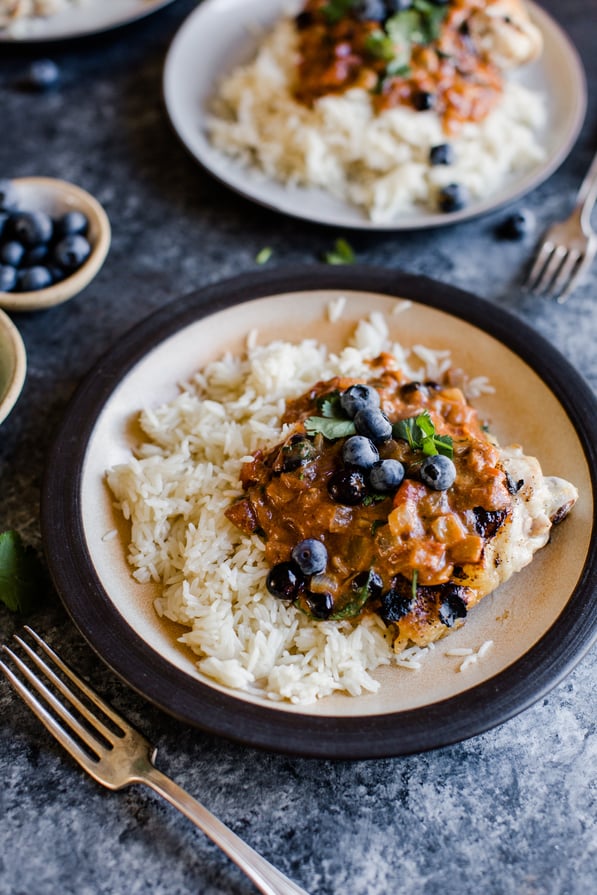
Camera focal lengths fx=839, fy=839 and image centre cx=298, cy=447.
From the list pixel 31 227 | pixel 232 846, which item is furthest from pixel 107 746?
pixel 31 227

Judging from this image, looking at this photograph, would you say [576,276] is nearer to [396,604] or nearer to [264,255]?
[264,255]

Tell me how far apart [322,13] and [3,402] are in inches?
121

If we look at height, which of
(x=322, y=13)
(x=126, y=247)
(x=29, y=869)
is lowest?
(x=29, y=869)

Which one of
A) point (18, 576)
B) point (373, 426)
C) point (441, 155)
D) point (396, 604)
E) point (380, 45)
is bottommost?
point (18, 576)

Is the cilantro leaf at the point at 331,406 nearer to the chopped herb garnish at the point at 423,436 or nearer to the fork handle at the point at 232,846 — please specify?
the chopped herb garnish at the point at 423,436

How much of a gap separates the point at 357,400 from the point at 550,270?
5.76 ft

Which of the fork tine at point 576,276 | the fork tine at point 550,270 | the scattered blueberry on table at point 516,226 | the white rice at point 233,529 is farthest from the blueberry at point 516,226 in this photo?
the white rice at point 233,529

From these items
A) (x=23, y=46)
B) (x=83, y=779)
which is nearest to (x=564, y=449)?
(x=83, y=779)

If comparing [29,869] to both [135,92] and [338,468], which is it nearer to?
[338,468]

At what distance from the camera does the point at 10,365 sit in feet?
11.2

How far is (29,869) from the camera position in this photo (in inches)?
103

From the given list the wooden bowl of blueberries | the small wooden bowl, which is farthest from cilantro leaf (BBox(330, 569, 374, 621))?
the wooden bowl of blueberries

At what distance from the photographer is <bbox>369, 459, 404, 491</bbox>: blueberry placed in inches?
115

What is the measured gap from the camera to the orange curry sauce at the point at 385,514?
2.91m
